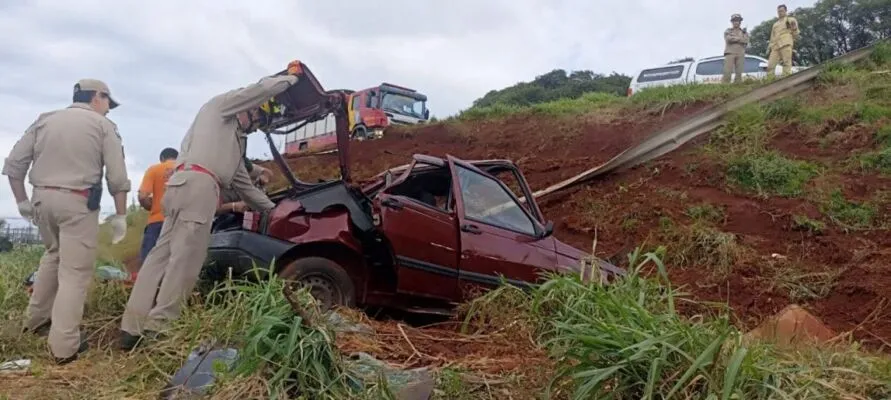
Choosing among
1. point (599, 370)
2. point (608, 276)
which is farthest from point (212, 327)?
point (608, 276)

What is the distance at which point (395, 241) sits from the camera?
5418 millimetres

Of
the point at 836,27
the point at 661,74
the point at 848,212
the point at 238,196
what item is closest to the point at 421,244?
the point at 238,196

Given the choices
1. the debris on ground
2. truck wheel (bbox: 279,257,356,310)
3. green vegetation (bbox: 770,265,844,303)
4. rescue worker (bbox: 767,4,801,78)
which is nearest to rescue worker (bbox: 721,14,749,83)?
rescue worker (bbox: 767,4,801,78)

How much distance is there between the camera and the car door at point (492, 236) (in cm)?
566

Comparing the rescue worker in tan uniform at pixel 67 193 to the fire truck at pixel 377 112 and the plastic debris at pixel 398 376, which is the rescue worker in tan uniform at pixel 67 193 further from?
the fire truck at pixel 377 112

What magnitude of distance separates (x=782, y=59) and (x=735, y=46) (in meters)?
1.05

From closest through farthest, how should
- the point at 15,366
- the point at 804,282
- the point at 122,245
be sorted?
1. the point at 15,366
2. the point at 804,282
3. the point at 122,245

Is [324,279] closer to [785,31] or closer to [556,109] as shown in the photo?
[556,109]

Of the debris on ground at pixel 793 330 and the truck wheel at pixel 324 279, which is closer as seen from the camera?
the debris on ground at pixel 793 330

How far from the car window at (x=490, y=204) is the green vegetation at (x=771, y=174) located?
13.2 ft

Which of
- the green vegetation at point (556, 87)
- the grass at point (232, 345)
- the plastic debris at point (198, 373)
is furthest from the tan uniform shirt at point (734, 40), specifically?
the green vegetation at point (556, 87)

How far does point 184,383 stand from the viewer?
11.5 feet

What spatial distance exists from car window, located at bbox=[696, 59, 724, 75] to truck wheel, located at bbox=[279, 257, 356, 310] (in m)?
13.5

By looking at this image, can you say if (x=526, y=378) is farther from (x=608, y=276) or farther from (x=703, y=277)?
(x=703, y=277)
